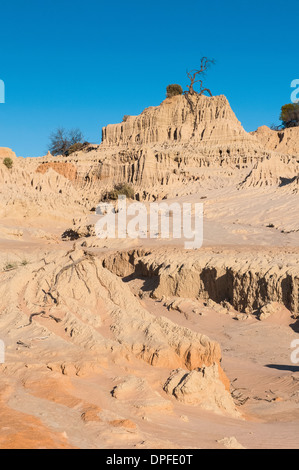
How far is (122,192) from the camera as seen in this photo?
32312mm

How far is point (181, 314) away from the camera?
11.2 metres

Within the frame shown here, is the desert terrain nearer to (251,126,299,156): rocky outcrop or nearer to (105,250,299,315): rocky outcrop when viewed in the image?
(105,250,299,315): rocky outcrop

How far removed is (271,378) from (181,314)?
414cm

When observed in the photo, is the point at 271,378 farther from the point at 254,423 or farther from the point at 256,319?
the point at 256,319

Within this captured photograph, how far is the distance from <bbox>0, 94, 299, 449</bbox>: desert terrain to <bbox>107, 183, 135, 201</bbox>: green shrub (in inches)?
363

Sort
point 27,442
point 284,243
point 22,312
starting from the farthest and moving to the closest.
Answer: point 284,243 < point 22,312 < point 27,442

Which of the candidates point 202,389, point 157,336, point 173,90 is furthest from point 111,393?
point 173,90

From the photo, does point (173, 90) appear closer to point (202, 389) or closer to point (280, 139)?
point (280, 139)

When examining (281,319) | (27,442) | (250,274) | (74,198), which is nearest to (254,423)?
(27,442)

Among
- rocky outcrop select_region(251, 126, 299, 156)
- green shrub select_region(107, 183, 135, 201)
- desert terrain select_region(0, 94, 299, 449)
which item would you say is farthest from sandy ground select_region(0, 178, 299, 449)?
rocky outcrop select_region(251, 126, 299, 156)

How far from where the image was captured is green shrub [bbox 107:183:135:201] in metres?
32.4

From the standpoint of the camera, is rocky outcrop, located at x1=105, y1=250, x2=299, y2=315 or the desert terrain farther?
rocky outcrop, located at x1=105, y1=250, x2=299, y2=315

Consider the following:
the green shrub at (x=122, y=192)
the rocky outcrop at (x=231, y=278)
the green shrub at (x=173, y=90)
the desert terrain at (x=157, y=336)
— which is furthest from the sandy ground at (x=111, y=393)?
the green shrub at (x=173, y=90)

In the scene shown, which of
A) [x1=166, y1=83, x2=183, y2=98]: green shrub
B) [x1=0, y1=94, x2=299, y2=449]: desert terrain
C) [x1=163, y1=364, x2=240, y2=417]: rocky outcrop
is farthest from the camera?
[x1=166, y1=83, x2=183, y2=98]: green shrub
